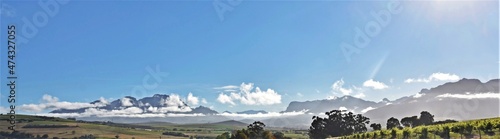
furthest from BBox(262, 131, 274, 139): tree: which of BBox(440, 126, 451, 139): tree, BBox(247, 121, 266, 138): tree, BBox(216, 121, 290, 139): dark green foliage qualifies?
A: BBox(440, 126, 451, 139): tree

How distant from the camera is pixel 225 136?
15338 cm

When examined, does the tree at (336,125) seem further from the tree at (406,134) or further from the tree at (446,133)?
the tree at (446,133)

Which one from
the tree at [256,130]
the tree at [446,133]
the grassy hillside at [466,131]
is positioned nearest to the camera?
the grassy hillside at [466,131]

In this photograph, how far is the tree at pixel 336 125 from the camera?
142875mm

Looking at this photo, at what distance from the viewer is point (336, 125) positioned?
143 metres

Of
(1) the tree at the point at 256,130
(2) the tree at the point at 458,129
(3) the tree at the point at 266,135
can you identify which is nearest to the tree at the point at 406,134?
(2) the tree at the point at 458,129

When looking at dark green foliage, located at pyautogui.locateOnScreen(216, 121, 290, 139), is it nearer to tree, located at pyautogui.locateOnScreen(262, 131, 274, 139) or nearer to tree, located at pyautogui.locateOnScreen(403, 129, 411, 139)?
tree, located at pyautogui.locateOnScreen(262, 131, 274, 139)

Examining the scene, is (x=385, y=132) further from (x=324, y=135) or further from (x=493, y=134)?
(x=324, y=135)

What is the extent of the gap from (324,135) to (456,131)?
300 ft

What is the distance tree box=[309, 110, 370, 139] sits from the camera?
14288cm

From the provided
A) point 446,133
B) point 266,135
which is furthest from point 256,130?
point 446,133

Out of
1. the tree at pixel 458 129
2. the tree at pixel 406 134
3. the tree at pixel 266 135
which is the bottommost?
the tree at pixel 266 135

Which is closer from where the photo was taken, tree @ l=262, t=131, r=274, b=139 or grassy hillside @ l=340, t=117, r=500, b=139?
grassy hillside @ l=340, t=117, r=500, b=139

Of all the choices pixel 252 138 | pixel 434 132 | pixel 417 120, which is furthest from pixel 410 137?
pixel 417 120
